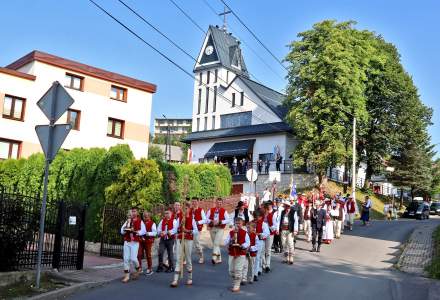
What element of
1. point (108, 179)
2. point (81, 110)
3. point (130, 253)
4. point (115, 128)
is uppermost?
point (81, 110)

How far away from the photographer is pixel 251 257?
12.3 meters

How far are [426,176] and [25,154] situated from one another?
38323mm

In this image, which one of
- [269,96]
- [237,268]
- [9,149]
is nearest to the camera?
[237,268]

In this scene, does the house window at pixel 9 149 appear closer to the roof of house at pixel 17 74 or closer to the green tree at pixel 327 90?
the roof of house at pixel 17 74

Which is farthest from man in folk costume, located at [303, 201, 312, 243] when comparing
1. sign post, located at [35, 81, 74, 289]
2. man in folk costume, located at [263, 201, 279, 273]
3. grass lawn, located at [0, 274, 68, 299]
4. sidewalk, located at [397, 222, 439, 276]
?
sign post, located at [35, 81, 74, 289]

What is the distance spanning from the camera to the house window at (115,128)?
3644cm

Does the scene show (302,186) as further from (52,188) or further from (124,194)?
(124,194)

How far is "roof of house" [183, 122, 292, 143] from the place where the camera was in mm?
46188

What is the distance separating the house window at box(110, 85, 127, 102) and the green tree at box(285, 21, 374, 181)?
13434mm

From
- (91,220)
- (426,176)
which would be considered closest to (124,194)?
(91,220)

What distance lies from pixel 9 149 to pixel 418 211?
106 ft

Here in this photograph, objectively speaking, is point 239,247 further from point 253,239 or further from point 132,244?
point 132,244

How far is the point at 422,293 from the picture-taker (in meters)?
11.6

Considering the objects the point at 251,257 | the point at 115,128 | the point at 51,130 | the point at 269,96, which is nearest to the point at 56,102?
the point at 51,130
